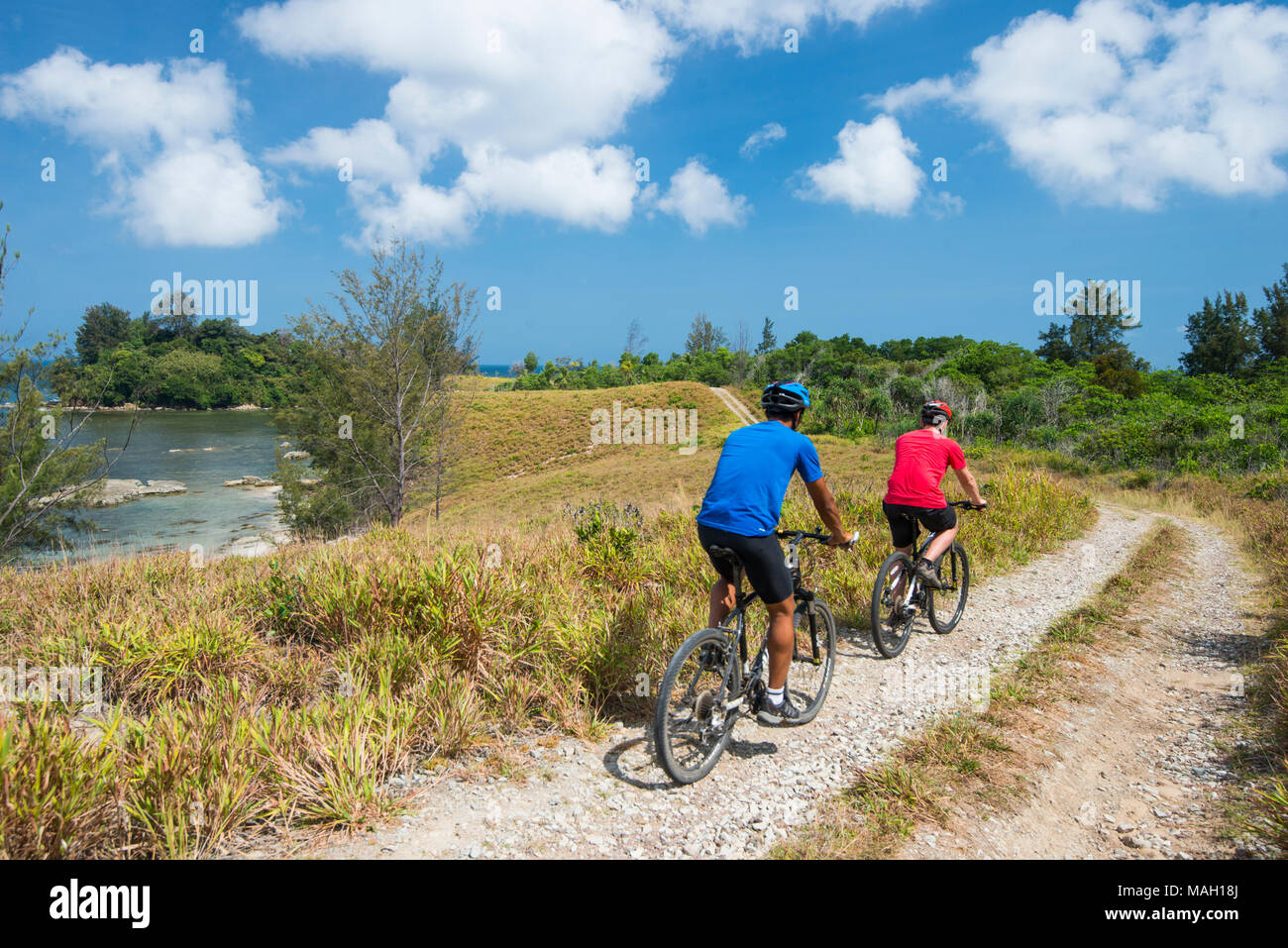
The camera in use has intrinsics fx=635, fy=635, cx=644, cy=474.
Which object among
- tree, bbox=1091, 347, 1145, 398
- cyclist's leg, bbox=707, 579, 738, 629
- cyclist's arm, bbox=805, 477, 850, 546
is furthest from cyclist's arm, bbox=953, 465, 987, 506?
tree, bbox=1091, 347, 1145, 398

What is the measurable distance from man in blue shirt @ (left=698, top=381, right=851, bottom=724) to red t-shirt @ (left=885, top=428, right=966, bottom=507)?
7.66ft

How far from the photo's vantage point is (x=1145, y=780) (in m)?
3.67

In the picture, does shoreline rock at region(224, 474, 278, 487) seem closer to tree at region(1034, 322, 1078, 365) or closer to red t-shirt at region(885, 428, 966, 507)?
red t-shirt at region(885, 428, 966, 507)

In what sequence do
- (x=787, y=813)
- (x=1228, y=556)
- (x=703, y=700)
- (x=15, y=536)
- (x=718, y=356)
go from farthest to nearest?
(x=718, y=356) → (x=15, y=536) → (x=1228, y=556) → (x=703, y=700) → (x=787, y=813)

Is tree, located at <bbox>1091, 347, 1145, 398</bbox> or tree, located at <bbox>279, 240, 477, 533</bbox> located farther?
tree, located at <bbox>1091, 347, 1145, 398</bbox>

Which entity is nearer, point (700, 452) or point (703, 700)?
point (703, 700)

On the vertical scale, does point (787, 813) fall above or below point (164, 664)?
below

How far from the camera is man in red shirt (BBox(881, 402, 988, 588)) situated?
570 cm

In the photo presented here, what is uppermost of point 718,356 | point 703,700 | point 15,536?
point 718,356

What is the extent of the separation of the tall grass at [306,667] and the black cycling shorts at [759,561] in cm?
139

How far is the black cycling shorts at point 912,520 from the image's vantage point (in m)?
5.80
